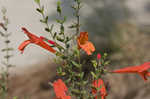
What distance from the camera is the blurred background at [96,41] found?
353 cm

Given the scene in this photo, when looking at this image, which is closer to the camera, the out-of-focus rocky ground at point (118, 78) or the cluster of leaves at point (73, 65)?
the cluster of leaves at point (73, 65)

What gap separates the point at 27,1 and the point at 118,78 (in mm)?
1793

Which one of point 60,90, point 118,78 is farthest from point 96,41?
point 60,90

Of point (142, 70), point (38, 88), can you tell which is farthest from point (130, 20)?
point (142, 70)

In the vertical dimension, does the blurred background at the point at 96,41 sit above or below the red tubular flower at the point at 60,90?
above

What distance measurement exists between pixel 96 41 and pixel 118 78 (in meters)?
0.69

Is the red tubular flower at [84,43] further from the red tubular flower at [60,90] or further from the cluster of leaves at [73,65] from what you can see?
the red tubular flower at [60,90]

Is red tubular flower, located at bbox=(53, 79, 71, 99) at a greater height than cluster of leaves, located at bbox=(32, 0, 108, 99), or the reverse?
cluster of leaves, located at bbox=(32, 0, 108, 99)

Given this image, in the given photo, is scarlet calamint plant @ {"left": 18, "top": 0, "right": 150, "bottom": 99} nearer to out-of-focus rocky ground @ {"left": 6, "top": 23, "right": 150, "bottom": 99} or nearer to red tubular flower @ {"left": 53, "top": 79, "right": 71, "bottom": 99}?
red tubular flower @ {"left": 53, "top": 79, "right": 71, "bottom": 99}

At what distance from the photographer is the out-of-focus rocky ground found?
3.43 meters

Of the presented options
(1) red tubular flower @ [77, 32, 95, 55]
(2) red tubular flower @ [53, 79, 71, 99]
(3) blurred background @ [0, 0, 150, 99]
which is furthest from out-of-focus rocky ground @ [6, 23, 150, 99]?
(1) red tubular flower @ [77, 32, 95, 55]

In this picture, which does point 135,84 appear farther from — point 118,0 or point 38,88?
point 118,0

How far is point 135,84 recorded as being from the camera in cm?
364

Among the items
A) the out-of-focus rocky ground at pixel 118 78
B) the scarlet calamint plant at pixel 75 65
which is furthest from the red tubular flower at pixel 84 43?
the out-of-focus rocky ground at pixel 118 78
